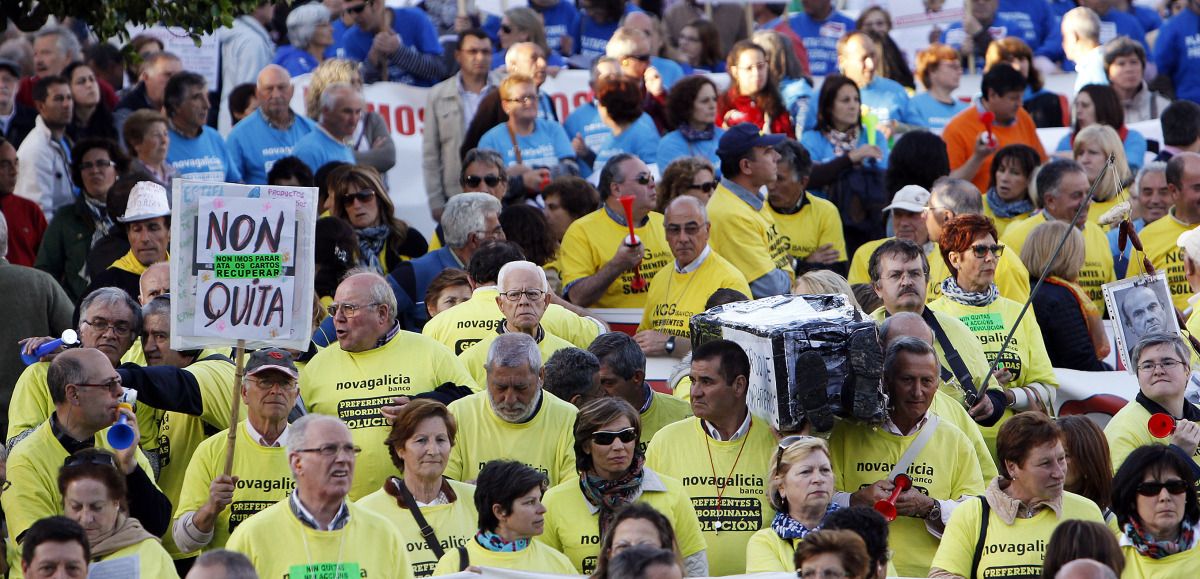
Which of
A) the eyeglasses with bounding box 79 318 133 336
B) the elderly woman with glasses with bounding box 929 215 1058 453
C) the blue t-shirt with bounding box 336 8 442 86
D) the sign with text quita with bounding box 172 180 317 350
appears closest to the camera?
the sign with text quita with bounding box 172 180 317 350

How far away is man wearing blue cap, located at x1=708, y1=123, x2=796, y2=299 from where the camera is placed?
11.9 m

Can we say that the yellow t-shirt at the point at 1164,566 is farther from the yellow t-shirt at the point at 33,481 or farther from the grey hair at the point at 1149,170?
the grey hair at the point at 1149,170

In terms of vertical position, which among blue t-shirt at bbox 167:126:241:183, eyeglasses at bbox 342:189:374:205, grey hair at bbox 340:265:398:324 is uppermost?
blue t-shirt at bbox 167:126:241:183

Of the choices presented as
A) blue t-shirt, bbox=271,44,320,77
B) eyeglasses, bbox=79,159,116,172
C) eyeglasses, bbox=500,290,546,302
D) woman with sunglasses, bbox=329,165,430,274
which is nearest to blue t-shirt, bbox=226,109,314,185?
eyeglasses, bbox=79,159,116,172

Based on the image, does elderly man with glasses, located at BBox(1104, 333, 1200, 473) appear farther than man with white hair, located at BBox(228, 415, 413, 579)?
Yes

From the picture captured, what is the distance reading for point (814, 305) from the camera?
8.91 metres

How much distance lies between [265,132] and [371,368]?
4.94 meters

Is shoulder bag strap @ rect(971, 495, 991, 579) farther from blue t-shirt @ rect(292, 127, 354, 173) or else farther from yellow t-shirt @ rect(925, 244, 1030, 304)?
blue t-shirt @ rect(292, 127, 354, 173)

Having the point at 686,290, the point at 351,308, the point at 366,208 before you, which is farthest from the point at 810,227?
the point at 351,308

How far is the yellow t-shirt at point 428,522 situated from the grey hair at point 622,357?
1.17 metres

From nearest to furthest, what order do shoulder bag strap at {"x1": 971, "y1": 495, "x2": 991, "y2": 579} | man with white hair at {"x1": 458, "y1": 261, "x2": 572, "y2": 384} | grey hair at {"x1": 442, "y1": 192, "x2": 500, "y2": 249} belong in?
1. shoulder bag strap at {"x1": 971, "y1": 495, "x2": 991, "y2": 579}
2. man with white hair at {"x1": 458, "y1": 261, "x2": 572, "y2": 384}
3. grey hair at {"x1": 442, "y1": 192, "x2": 500, "y2": 249}

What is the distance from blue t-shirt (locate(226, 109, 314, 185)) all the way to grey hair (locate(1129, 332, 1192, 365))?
6.31 meters

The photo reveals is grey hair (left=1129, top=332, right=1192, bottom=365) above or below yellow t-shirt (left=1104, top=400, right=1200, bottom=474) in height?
above

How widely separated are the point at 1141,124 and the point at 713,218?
541 centimetres
